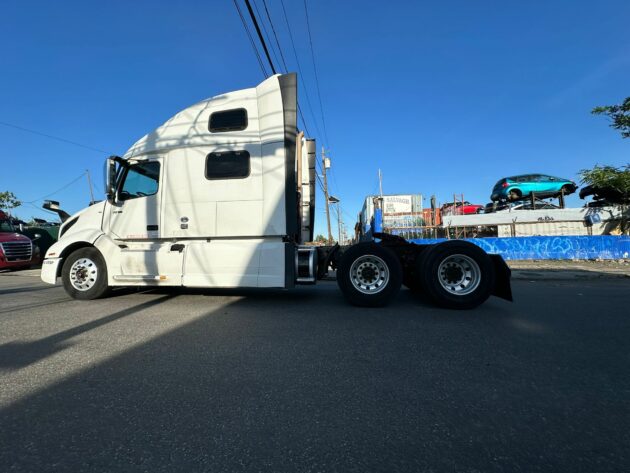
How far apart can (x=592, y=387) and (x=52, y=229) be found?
26.3 m

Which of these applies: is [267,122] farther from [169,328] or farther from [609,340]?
[609,340]

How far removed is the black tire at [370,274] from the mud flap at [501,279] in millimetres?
1540

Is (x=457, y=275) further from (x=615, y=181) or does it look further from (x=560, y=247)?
(x=615, y=181)

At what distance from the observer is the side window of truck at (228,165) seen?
525 centimetres

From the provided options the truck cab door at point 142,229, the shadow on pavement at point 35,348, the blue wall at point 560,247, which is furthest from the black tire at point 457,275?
the blue wall at point 560,247

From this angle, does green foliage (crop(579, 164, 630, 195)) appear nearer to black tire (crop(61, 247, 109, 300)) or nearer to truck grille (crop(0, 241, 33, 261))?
black tire (crop(61, 247, 109, 300))

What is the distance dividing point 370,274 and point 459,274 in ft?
4.67

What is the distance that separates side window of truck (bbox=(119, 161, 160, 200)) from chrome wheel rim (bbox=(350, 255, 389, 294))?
3.92 metres

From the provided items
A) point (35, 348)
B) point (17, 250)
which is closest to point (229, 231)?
point (35, 348)

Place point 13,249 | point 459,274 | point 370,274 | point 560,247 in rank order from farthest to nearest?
point 560,247
point 13,249
point 370,274
point 459,274

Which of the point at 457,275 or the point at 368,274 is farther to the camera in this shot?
the point at 368,274

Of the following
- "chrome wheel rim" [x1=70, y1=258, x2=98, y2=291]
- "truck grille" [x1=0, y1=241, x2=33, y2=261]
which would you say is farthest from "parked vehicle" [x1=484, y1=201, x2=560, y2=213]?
"truck grille" [x1=0, y1=241, x2=33, y2=261]

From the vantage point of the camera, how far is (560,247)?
1400cm

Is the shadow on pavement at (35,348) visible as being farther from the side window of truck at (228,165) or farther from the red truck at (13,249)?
the red truck at (13,249)
